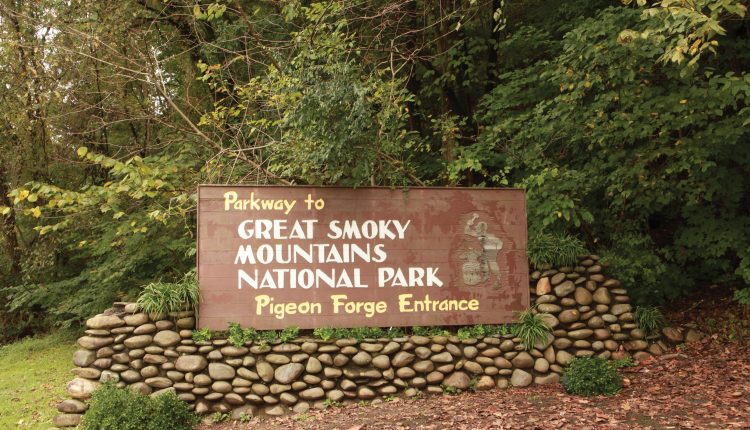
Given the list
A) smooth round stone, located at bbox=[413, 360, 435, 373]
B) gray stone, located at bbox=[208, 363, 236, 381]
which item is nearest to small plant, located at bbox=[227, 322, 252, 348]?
gray stone, located at bbox=[208, 363, 236, 381]

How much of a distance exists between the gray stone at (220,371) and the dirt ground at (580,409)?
1.81 ft

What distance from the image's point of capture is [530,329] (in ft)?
25.4

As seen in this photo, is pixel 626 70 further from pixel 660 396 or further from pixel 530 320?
pixel 660 396

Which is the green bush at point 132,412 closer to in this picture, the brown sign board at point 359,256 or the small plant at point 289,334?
the brown sign board at point 359,256

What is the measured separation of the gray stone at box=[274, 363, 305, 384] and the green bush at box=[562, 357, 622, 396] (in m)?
3.44

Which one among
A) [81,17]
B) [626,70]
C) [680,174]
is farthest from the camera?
[81,17]

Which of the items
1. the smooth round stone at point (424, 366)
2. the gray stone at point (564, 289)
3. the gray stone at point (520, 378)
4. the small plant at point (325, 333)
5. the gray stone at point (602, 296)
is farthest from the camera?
the gray stone at point (602, 296)

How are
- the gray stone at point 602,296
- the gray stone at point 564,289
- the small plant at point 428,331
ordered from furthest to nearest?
the gray stone at point 602,296
the gray stone at point 564,289
the small plant at point 428,331

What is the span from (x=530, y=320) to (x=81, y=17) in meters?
9.74

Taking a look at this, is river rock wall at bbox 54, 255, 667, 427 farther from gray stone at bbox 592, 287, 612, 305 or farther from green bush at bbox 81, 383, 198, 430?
green bush at bbox 81, 383, 198, 430

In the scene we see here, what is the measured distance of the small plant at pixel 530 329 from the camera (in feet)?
25.3

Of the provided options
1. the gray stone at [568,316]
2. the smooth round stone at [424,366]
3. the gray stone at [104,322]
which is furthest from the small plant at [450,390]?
the gray stone at [104,322]

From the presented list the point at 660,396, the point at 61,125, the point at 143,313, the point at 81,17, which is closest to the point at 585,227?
the point at 660,396

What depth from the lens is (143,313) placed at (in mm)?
7062
